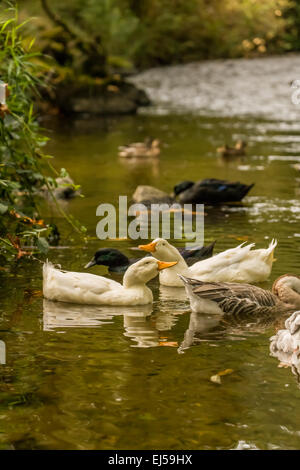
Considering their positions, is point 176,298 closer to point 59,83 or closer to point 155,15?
point 59,83

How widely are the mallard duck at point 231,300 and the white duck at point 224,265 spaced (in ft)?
2.56

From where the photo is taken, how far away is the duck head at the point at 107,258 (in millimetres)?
9344

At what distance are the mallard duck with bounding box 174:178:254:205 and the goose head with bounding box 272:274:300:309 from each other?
17.6 feet

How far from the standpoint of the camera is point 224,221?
12188 mm

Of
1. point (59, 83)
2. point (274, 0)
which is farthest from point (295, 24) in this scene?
point (59, 83)

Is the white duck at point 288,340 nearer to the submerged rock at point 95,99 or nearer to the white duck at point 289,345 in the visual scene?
the white duck at point 289,345

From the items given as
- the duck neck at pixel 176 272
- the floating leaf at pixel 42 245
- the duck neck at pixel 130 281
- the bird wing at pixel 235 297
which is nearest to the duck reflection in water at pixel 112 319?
the duck neck at pixel 130 281

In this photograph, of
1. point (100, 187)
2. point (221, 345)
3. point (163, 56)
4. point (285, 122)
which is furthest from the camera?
point (163, 56)

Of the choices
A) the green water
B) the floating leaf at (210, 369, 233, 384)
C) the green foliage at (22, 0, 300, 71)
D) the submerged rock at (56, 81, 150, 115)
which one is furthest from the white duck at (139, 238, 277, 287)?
the green foliage at (22, 0, 300, 71)

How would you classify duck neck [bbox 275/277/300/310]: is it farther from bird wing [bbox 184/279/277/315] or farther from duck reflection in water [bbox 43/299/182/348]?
duck reflection in water [bbox 43/299/182/348]

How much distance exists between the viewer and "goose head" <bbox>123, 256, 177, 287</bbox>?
816cm

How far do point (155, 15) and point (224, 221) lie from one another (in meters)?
36.4
